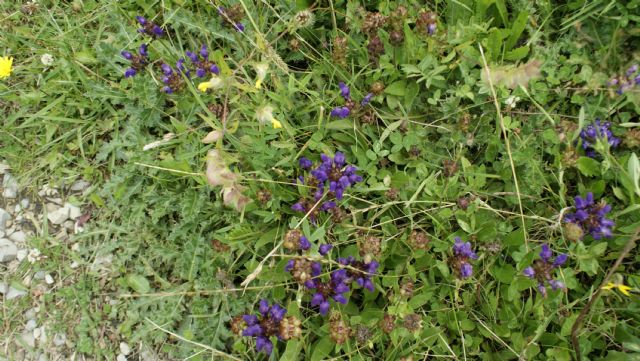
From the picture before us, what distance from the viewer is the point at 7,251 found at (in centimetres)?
342

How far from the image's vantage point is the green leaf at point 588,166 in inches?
107

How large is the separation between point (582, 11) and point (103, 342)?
11.1 ft

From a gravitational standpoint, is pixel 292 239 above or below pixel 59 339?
above

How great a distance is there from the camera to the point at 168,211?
321 cm

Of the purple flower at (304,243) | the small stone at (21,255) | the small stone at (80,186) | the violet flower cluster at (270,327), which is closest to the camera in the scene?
the violet flower cluster at (270,327)

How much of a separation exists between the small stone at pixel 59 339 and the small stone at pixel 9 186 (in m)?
1.02

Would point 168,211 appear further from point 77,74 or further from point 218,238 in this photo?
point 77,74

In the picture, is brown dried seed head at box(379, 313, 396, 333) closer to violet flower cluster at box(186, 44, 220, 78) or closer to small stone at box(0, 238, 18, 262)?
violet flower cluster at box(186, 44, 220, 78)

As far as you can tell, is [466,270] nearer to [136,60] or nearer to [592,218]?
[592,218]

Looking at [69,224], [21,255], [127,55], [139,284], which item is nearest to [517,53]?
[127,55]

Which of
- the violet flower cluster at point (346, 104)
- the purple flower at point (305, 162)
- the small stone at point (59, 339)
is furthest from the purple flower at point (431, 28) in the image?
the small stone at point (59, 339)

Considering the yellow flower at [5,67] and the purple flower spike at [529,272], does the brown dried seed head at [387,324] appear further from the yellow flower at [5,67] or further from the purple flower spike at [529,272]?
the yellow flower at [5,67]

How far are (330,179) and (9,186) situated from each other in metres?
2.33

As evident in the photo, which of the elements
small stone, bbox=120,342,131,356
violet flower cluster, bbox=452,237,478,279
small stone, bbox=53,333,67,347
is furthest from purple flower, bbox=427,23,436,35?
small stone, bbox=53,333,67,347
